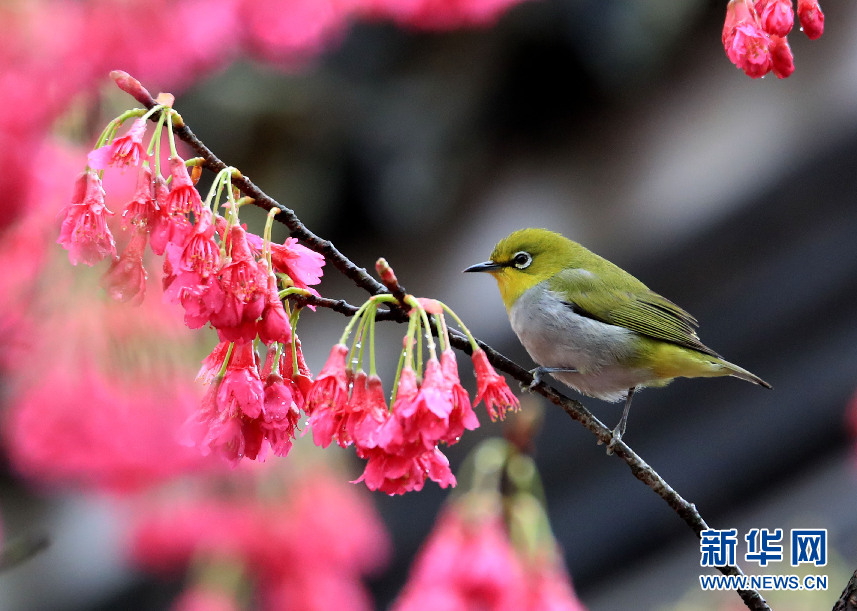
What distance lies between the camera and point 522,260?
2.43m

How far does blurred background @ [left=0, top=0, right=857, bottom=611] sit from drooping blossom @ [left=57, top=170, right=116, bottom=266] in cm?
150

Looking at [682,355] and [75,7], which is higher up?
[75,7]

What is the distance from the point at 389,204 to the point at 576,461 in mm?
1964

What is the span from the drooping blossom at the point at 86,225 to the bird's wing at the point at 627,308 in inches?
55.9

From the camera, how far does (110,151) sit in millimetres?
1242

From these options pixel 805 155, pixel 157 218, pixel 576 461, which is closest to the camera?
pixel 157 218

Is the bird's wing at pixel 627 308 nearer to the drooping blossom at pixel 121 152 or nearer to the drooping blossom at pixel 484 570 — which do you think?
the drooping blossom at pixel 484 570

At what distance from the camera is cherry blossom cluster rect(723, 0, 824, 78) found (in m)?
1.32

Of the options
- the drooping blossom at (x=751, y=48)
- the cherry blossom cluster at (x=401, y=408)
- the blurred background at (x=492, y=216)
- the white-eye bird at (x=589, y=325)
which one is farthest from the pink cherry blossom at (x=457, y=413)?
the blurred background at (x=492, y=216)

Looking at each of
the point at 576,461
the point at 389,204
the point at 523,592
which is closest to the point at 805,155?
the point at 576,461

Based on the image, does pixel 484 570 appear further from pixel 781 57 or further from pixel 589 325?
pixel 781 57

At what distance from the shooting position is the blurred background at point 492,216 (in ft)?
10.00

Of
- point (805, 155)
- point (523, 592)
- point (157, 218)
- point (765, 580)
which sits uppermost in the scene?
point (805, 155)

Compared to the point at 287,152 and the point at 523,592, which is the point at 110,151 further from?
the point at 287,152
